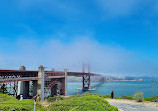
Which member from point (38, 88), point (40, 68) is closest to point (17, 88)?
point (38, 88)

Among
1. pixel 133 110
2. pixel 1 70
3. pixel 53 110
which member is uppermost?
pixel 1 70

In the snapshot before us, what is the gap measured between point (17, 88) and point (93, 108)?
18291 mm

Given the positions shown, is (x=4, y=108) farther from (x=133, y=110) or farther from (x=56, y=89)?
(x=56, y=89)

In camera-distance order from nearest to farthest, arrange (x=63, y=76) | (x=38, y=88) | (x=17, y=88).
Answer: (x=17, y=88) < (x=38, y=88) < (x=63, y=76)

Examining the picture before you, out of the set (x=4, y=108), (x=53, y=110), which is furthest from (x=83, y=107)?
(x=4, y=108)

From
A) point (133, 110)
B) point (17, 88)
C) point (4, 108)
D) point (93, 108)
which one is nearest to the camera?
point (4, 108)

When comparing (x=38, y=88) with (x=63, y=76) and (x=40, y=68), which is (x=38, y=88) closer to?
(x=40, y=68)

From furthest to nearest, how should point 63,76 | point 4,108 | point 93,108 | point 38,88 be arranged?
point 63,76
point 38,88
point 93,108
point 4,108

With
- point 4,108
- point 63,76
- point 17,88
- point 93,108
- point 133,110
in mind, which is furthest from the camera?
point 63,76

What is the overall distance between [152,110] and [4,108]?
13334 mm

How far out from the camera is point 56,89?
40.8 meters

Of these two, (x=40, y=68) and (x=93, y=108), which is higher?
(x=40, y=68)

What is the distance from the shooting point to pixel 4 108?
264 inches

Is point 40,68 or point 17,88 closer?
point 17,88
